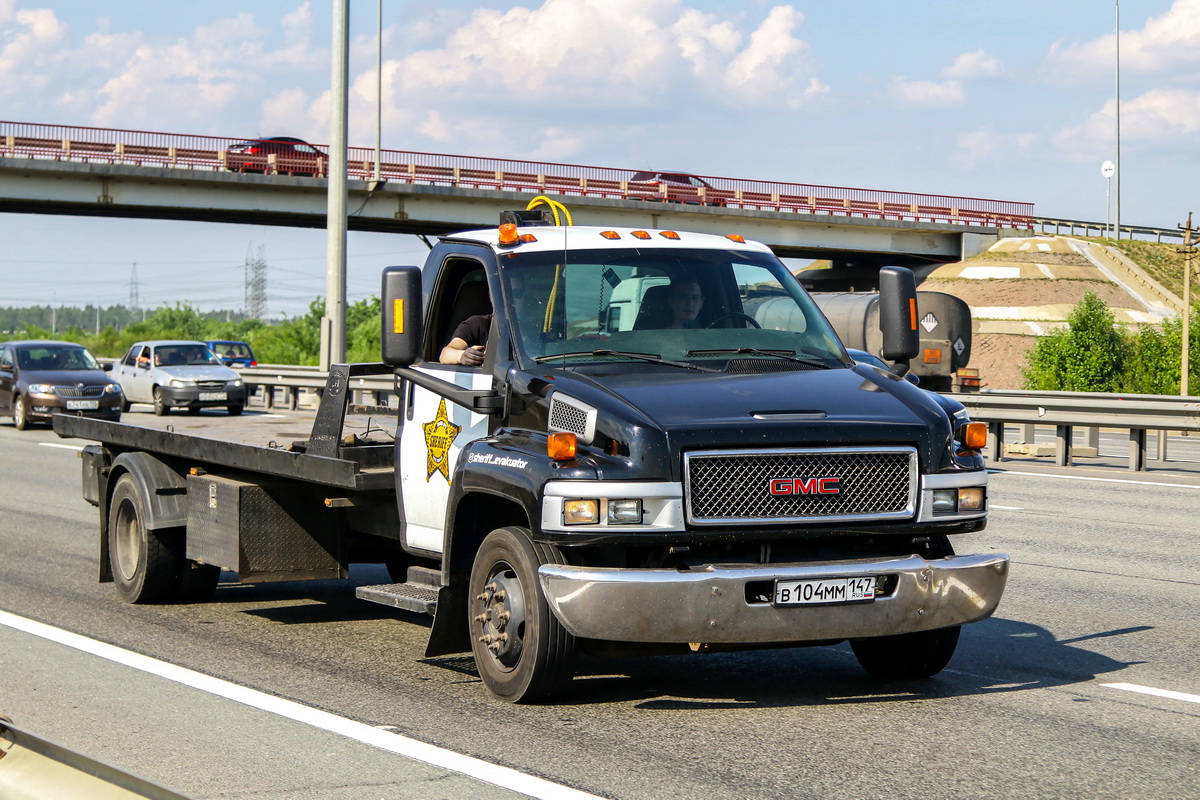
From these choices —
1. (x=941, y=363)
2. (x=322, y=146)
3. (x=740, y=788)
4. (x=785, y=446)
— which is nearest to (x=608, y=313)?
(x=785, y=446)

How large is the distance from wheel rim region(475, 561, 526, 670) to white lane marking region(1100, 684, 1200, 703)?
2.75 m

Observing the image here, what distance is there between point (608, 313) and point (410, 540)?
155cm

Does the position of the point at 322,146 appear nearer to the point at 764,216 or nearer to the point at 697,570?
the point at 764,216

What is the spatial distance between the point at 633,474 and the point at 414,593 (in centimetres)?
165

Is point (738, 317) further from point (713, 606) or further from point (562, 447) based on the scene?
point (713, 606)

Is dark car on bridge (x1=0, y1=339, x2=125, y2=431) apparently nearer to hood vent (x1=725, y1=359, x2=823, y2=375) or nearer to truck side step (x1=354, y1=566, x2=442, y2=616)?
truck side step (x1=354, y1=566, x2=442, y2=616)

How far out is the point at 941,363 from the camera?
80.2ft

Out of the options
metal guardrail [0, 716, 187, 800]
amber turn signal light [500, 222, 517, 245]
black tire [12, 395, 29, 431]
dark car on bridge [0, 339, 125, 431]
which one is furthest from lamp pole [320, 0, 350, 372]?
metal guardrail [0, 716, 187, 800]

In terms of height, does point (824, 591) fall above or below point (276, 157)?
below

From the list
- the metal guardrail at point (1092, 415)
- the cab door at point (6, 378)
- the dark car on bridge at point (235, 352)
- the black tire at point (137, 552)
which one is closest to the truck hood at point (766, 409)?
the black tire at point (137, 552)

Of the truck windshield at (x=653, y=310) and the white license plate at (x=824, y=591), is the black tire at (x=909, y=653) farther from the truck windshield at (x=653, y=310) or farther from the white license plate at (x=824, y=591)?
the truck windshield at (x=653, y=310)

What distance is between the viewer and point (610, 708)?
6.20 metres

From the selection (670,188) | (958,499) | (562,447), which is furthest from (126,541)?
(670,188)

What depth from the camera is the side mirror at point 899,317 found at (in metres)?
6.93
